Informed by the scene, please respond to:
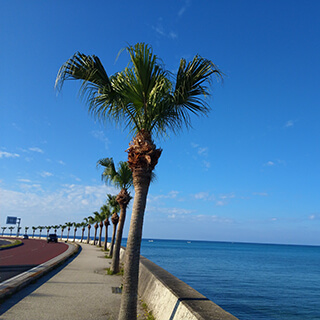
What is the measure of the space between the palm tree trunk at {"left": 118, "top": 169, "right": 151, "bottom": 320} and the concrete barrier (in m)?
1.01

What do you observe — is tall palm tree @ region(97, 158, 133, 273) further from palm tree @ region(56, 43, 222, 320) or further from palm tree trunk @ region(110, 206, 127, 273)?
palm tree @ region(56, 43, 222, 320)

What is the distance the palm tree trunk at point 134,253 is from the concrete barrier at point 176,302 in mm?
1010

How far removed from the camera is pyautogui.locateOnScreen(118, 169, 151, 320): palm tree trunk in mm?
6137

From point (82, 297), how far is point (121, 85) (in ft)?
23.4

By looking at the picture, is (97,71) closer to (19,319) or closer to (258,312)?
(19,319)

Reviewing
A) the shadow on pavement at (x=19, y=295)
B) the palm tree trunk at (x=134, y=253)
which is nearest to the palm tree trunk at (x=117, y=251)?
the shadow on pavement at (x=19, y=295)

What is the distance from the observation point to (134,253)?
6.30 meters

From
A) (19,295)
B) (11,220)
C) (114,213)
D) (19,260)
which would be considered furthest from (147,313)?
(11,220)

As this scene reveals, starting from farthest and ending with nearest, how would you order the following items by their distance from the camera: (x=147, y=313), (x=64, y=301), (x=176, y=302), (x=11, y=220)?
(x=11, y=220)
(x=64, y=301)
(x=147, y=313)
(x=176, y=302)

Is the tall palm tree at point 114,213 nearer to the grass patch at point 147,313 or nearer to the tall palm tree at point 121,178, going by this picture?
the tall palm tree at point 121,178

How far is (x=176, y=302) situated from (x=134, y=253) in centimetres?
158

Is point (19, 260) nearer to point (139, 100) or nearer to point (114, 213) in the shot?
point (114, 213)

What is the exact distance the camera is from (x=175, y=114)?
779cm

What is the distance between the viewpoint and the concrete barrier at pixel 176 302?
225 inches
